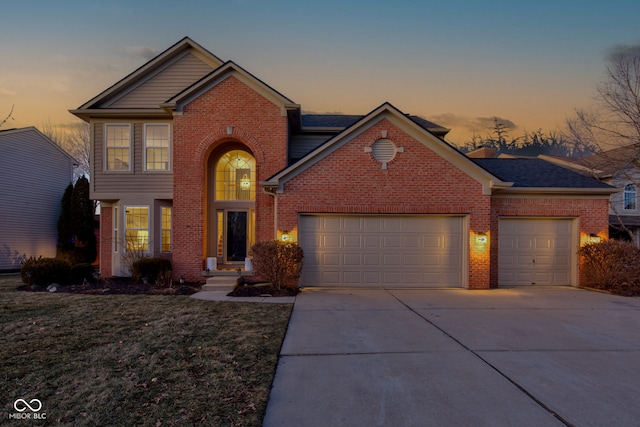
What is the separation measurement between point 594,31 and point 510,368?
2043 centimetres

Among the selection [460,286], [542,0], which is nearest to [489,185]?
[460,286]

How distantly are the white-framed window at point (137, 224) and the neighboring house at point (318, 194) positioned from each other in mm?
39

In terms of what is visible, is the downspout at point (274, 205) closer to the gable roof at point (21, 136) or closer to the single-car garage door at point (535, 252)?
the single-car garage door at point (535, 252)

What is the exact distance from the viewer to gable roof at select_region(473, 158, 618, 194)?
10.6 metres

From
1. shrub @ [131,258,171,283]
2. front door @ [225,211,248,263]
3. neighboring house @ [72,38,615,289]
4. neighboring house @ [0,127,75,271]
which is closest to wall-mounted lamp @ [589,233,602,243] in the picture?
neighboring house @ [72,38,615,289]

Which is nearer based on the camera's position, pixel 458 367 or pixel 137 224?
pixel 458 367

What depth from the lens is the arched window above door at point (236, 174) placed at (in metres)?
12.4

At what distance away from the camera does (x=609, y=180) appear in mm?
19406

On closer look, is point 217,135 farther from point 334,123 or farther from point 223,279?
point 334,123

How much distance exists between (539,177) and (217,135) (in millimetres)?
11873

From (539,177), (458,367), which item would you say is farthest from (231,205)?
(539,177)

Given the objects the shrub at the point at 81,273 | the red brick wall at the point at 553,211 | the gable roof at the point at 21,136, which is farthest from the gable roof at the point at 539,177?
the gable roof at the point at 21,136

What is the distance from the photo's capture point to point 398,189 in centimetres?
1025

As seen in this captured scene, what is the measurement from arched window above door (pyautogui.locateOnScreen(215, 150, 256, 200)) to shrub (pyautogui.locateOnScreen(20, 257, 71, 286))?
604 centimetres
